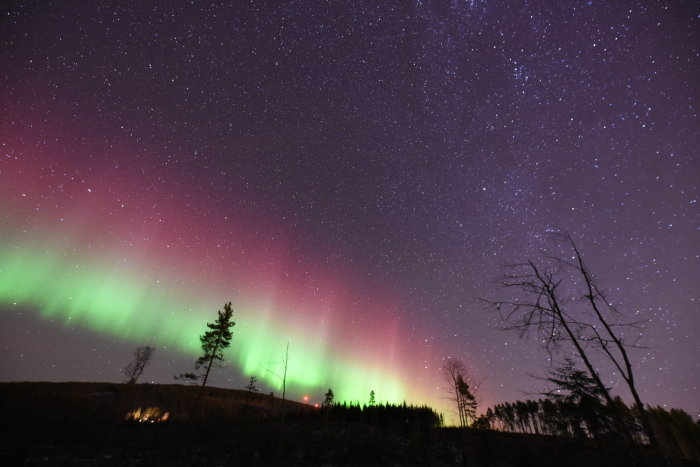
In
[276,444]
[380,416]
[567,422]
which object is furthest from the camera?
[567,422]

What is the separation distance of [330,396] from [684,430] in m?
69.1

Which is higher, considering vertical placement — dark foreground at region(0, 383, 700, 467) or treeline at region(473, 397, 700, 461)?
treeline at region(473, 397, 700, 461)

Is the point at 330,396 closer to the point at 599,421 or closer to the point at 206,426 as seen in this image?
the point at 206,426

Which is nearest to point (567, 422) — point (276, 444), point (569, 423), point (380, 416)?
point (569, 423)

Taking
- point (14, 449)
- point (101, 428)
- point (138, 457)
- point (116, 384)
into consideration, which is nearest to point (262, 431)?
point (138, 457)

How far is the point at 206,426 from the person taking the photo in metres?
31.9

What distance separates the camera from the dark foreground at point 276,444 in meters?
20.9

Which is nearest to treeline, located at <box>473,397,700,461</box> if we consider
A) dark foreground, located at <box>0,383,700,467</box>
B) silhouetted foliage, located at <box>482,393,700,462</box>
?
silhouetted foliage, located at <box>482,393,700,462</box>

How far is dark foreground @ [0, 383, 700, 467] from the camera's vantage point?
2089 cm

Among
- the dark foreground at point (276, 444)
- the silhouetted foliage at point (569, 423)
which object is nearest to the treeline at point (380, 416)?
the dark foreground at point (276, 444)

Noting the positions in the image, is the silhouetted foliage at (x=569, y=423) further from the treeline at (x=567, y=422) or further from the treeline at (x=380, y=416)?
the treeline at (x=380, y=416)

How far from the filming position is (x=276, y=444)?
24328mm

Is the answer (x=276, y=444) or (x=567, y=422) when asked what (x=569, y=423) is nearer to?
(x=567, y=422)

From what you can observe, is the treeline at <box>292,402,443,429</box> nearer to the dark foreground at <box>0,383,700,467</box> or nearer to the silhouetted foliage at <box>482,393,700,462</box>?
the dark foreground at <box>0,383,700,467</box>
